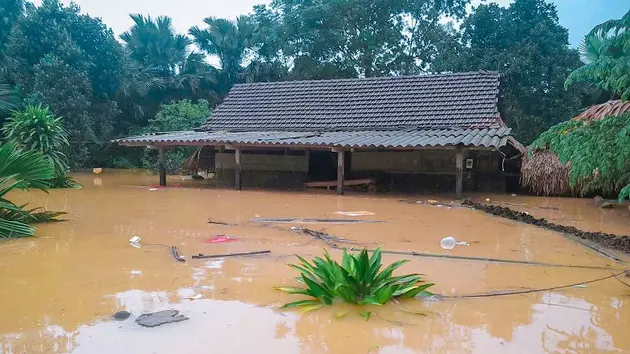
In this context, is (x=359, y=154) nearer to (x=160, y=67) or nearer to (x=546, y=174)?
(x=546, y=174)

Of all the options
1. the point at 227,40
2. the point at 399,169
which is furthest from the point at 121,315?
the point at 227,40

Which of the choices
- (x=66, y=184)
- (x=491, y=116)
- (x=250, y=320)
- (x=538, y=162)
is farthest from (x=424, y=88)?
(x=250, y=320)

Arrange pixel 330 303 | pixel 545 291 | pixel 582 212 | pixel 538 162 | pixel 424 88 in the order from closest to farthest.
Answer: pixel 330 303 → pixel 545 291 → pixel 582 212 → pixel 538 162 → pixel 424 88

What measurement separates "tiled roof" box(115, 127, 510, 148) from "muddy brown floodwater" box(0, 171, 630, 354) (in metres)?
3.31

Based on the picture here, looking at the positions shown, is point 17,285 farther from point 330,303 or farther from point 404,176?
point 404,176

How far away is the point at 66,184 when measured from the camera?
14281mm

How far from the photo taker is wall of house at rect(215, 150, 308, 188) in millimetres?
15180

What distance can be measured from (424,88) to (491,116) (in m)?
2.86

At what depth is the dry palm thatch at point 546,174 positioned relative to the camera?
12.6m

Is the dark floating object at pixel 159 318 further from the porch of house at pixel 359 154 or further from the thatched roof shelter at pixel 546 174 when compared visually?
the thatched roof shelter at pixel 546 174

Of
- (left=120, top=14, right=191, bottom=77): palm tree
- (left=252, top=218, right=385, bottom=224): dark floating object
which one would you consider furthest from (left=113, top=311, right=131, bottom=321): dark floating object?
(left=120, top=14, right=191, bottom=77): palm tree

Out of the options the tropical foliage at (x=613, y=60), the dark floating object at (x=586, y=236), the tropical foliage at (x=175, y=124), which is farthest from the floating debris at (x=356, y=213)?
the tropical foliage at (x=175, y=124)

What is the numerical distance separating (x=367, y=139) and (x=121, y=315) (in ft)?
31.0

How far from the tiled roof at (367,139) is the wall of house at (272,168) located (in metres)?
0.70
